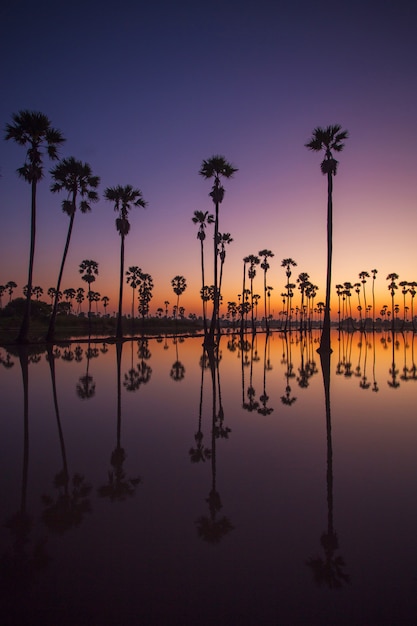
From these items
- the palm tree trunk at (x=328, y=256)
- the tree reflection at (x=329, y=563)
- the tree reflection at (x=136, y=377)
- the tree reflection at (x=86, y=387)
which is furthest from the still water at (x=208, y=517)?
the palm tree trunk at (x=328, y=256)

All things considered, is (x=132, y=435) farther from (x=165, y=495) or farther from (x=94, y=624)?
(x=94, y=624)

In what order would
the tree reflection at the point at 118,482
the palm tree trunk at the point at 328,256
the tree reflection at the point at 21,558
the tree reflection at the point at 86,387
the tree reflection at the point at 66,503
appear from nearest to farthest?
the tree reflection at the point at 21,558 → the tree reflection at the point at 66,503 → the tree reflection at the point at 118,482 → the tree reflection at the point at 86,387 → the palm tree trunk at the point at 328,256

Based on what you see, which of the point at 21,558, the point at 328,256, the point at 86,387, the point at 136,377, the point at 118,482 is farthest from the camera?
the point at 328,256

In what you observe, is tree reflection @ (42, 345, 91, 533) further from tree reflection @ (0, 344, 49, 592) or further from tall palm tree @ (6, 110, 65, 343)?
tall palm tree @ (6, 110, 65, 343)

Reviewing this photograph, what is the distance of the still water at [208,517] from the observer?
285cm

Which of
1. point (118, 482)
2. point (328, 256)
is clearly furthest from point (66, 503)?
point (328, 256)

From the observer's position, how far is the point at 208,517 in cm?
412

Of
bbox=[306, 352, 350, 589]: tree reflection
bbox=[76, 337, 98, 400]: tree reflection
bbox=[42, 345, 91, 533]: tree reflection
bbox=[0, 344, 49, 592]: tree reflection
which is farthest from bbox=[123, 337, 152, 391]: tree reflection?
bbox=[306, 352, 350, 589]: tree reflection

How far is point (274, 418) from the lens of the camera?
8805 mm

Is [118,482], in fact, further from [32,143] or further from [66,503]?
[32,143]

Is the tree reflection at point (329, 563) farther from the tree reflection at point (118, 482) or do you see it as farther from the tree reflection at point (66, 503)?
the tree reflection at point (66, 503)

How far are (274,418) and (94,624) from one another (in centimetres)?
663

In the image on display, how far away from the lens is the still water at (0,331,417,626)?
2.85m

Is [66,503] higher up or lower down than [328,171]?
lower down
